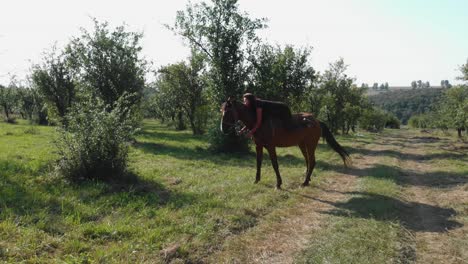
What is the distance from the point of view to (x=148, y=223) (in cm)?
703

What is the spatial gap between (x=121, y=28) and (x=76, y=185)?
68.9ft

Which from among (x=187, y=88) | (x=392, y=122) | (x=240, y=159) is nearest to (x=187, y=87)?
(x=187, y=88)

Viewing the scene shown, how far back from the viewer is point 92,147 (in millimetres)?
10477

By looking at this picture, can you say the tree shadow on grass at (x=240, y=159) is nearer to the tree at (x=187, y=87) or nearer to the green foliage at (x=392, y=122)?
the tree at (x=187, y=87)

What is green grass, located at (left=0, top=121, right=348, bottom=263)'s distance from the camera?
5629 millimetres

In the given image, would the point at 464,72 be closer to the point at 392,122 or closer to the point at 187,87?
the point at 187,87

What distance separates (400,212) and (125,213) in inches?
271

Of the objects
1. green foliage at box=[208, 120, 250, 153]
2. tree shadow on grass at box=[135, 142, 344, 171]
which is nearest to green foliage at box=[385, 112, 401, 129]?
green foliage at box=[208, 120, 250, 153]

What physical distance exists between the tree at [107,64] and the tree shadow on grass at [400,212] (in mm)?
20221

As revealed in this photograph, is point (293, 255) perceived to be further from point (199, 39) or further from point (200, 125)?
point (200, 125)

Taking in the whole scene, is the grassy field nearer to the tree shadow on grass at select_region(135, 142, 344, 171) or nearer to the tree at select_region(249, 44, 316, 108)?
the tree shadow on grass at select_region(135, 142, 344, 171)

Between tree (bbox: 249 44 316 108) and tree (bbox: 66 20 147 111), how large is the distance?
34.0ft

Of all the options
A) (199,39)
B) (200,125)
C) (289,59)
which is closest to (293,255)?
(199,39)

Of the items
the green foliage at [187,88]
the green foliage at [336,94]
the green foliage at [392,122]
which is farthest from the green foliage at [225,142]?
the green foliage at [392,122]
